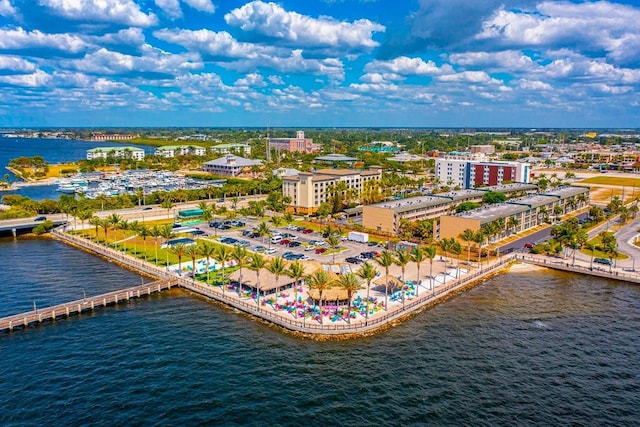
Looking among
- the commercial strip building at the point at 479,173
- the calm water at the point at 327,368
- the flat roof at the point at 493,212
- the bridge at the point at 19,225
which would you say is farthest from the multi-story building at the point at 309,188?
the calm water at the point at 327,368

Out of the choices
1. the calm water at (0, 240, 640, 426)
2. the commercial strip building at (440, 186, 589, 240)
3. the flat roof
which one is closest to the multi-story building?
the flat roof

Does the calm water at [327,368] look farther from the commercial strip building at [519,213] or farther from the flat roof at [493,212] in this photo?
the flat roof at [493,212]

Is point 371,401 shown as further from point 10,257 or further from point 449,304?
point 10,257

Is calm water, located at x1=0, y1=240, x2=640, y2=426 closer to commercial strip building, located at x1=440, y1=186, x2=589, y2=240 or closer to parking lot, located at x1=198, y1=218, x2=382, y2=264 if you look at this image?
parking lot, located at x1=198, y1=218, x2=382, y2=264

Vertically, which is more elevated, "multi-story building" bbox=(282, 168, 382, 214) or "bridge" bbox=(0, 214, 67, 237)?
"multi-story building" bbox=(282, 168, 382, 214)

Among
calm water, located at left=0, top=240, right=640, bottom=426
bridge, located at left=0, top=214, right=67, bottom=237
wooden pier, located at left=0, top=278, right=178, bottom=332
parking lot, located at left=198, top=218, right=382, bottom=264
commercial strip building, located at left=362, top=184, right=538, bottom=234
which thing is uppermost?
commercial strip building, located at left=362, top=184, right=538, bottom=234

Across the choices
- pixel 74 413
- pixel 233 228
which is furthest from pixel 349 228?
pixel 74 413

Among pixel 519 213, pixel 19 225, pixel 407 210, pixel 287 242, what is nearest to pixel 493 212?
pixel 519 213
